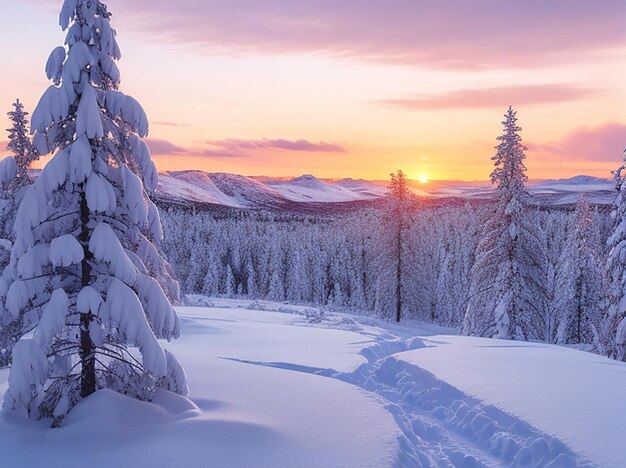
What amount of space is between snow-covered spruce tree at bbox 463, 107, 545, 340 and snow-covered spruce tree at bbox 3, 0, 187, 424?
22154 millimetres

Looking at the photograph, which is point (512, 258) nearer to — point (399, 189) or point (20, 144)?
point (399, 189)

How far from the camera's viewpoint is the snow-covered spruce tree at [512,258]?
2833 centimetres

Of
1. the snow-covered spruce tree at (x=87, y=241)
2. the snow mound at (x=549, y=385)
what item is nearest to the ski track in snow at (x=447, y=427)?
the snow mound at (x=549, y=385)

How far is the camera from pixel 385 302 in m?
42.7

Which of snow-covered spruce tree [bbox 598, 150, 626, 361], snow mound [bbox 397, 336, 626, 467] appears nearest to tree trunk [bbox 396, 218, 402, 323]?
snow-covered spruce tree [bbox 598, 150, 626, 361]

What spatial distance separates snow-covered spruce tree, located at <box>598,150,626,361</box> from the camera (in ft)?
71.0

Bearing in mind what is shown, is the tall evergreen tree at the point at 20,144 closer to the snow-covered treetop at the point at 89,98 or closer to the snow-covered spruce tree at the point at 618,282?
the snow-covered treetop at the point at 89,98

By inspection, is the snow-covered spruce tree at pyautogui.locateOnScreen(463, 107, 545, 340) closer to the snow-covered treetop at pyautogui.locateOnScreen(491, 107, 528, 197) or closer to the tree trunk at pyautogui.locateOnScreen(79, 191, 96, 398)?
the snow-covered treetop at pyautogui.locateOnScreen(491, 107, 528, 197)

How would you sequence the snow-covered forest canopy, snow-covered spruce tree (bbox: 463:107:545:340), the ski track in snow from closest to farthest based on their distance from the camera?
the snow-covered forest canopy
the ski track in snow
snow-covered spruce tree (bbox: 463:107:545:340)

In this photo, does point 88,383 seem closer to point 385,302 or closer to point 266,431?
point 266,431

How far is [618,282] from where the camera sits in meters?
22.0

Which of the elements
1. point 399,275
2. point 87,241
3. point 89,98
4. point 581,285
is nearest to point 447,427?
point 87,241

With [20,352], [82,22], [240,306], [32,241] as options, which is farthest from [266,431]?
[240,306]

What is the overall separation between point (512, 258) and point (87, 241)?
24076mm
